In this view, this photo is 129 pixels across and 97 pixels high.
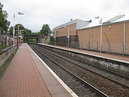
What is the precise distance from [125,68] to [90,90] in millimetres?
6172

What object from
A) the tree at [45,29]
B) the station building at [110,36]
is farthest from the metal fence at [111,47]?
the tree at [45,29]

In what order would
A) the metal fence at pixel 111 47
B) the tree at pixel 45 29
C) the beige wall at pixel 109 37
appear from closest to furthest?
A: the metal fence at pixel 111 47
the beige wall at pixel 109 37
the tree at pixel 45 29

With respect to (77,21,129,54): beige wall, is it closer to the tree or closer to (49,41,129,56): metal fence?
(49,41,129,56): metal fence

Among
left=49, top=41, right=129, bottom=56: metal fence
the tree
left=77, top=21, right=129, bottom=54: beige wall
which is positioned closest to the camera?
left=49, top=41, right=129, bottom=56: metal fence

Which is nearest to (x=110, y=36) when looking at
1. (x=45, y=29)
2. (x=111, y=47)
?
(x=111, y=47)

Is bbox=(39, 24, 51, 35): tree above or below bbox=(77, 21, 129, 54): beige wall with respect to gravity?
above

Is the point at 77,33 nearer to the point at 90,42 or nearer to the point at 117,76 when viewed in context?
the point at 90,42

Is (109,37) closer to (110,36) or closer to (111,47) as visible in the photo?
(110,36)

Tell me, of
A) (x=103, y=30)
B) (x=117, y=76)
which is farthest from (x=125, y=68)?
(x=103, y=30)

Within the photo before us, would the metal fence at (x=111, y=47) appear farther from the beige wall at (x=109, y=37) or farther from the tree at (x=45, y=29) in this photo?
the tree at (x=45, y=29)

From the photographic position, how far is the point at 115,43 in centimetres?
2088

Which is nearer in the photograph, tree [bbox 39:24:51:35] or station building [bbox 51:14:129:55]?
station building [bbox 51:14:129:55]

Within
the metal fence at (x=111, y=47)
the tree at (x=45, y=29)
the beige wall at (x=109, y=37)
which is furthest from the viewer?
the tree at (x=45, y=29)

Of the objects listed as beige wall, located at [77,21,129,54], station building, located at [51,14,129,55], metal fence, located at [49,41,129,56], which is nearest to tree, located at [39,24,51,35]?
station building, located at [51,14,129,55]
